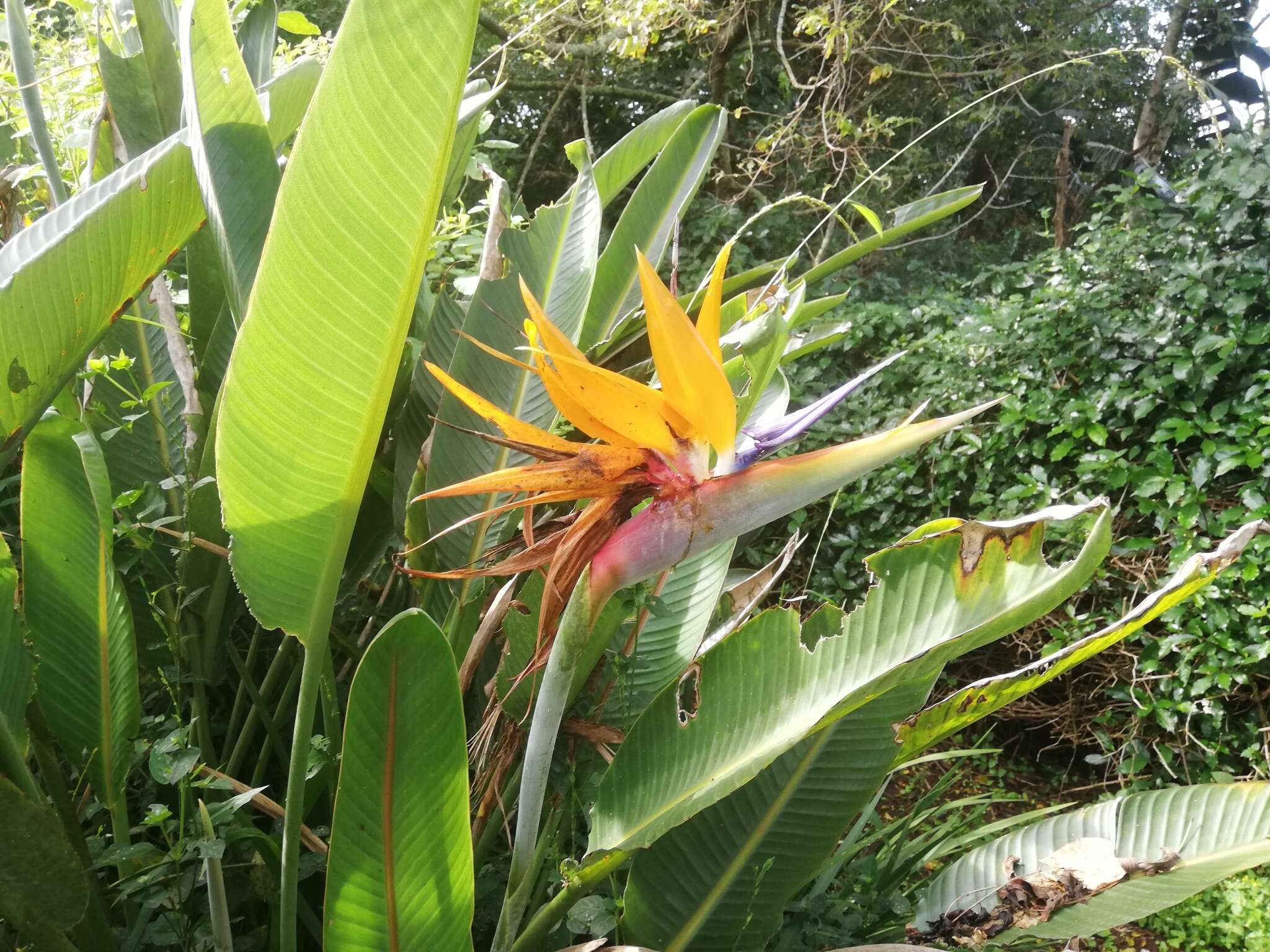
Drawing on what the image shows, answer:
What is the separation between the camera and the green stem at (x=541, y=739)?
0.43 m

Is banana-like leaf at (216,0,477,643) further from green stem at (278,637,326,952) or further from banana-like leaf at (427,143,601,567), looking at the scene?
banana-like leaf at (427,143,601,567)

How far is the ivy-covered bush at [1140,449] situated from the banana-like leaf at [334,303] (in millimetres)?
1679

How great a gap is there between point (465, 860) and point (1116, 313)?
207cm

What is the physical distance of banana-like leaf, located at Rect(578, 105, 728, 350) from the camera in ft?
3.12

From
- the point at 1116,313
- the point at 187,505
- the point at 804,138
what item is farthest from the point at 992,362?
the point at 187,505

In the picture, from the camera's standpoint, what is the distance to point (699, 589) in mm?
732

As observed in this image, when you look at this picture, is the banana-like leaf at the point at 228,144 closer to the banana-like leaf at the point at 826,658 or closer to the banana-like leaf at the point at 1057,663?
the banana-like leaf at the point at 826,658

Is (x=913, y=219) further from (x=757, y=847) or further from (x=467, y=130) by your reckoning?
(x=757, y=847)

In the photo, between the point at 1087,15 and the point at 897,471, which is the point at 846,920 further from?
the point at 1087,15

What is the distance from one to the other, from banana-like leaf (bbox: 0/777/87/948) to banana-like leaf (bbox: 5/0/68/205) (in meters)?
0.48

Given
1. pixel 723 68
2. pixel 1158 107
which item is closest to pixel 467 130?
pixel 723 68

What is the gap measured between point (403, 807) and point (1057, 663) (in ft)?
1.41

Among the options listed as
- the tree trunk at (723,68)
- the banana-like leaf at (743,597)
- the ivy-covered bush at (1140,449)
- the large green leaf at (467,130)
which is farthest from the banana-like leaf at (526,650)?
the tree trunk at (723,68)

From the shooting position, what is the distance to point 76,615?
64cm
